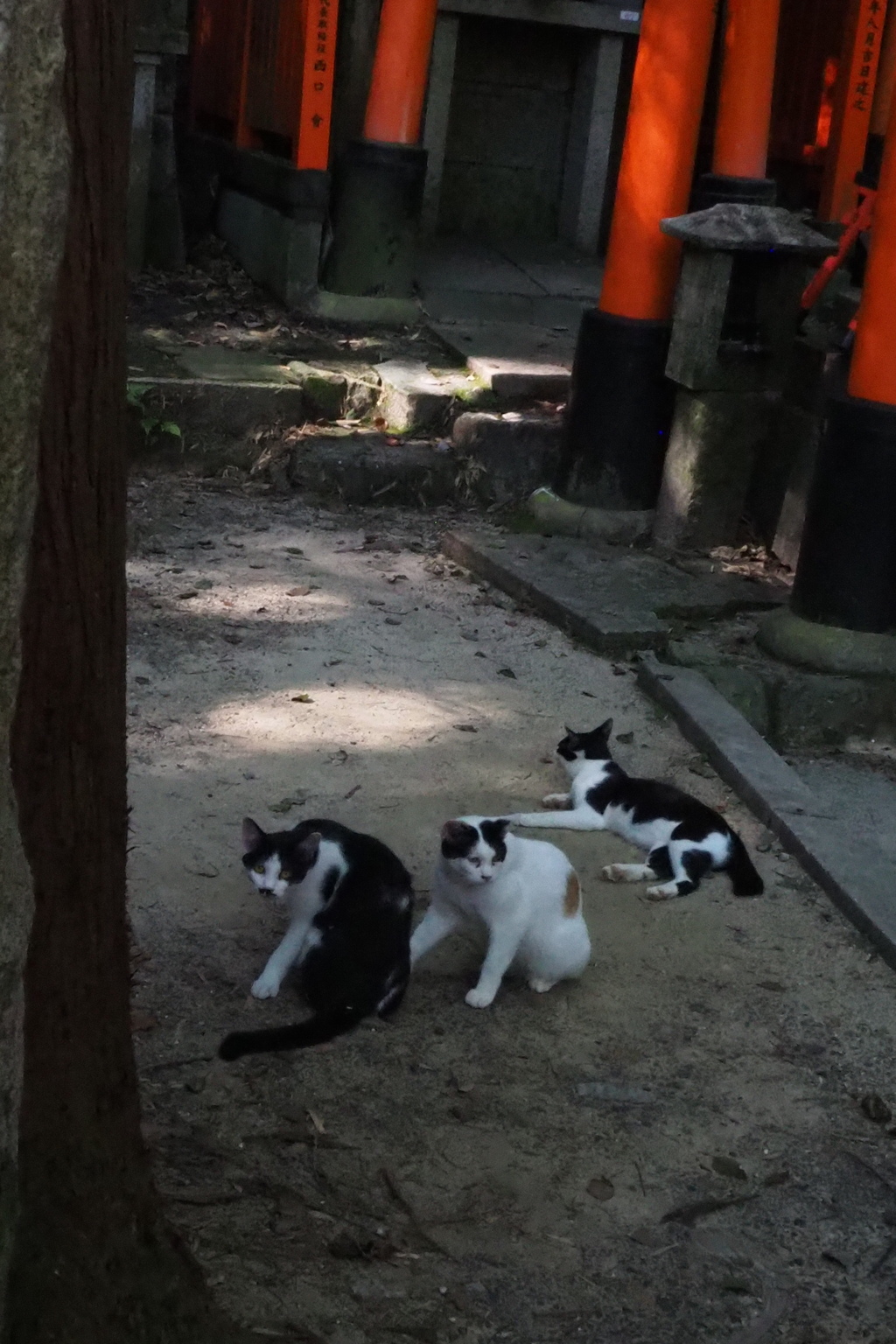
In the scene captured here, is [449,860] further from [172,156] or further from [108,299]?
[172,156]

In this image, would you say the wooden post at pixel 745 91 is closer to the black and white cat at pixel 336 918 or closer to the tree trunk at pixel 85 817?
the black and white cat at pixel 336 918

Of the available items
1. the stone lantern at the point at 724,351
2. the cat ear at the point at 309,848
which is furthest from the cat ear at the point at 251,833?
the stone lantern at the point at 724,351

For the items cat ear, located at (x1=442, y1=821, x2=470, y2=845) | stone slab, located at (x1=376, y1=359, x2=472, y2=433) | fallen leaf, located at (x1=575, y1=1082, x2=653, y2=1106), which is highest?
stone slab, located at (x1=376, y1=359, x2=472, y2=433)

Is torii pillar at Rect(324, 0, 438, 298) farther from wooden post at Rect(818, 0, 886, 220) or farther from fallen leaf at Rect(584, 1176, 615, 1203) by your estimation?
fallen leaf at Rect(584, 1176, 615, 1203)

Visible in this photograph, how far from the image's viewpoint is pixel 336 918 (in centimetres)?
409

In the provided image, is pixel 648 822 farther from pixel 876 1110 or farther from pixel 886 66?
pixel 886 66

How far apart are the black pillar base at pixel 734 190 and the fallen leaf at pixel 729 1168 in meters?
5.47

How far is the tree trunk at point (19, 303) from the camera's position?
69.0 inches

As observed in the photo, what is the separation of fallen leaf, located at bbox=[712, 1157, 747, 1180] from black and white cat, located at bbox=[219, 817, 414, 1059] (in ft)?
2.92

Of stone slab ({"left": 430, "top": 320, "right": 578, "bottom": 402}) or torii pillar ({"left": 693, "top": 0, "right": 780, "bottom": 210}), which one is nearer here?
torii pillar ({"left": 693, "top": 0, "right": 780, "bottom": 210})

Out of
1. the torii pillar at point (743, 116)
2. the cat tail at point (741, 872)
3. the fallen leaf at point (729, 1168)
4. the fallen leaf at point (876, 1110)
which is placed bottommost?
the fallen leaf at point (729, 1168)

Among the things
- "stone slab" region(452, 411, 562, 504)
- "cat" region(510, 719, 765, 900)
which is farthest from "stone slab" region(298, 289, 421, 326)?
"cat" region(510, 719, 765, 900)

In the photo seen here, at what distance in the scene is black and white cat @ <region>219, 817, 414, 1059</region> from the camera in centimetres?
399

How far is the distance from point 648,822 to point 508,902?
1.03 metres
